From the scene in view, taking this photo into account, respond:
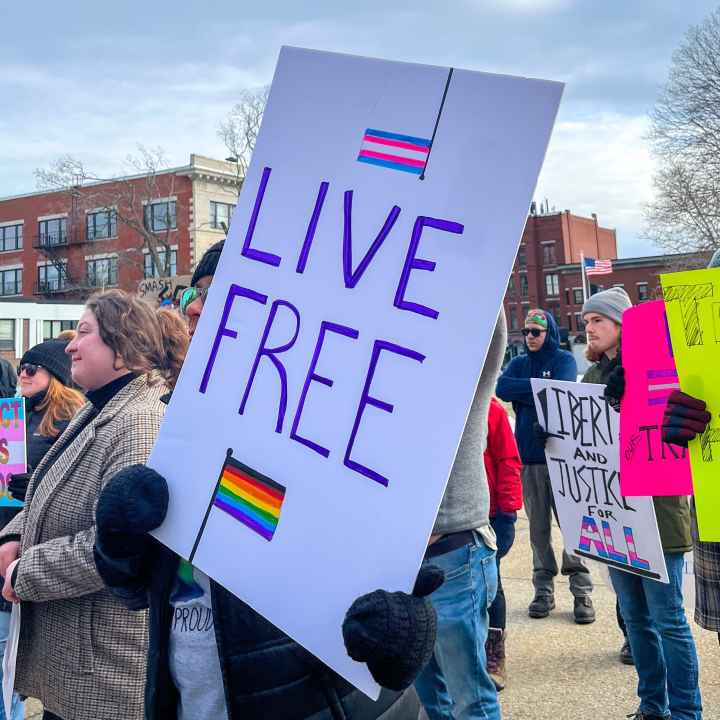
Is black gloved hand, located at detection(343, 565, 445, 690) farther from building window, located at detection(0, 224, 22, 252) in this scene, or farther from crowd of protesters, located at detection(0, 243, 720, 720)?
building window, located at detection(0, 224, 22, 252)

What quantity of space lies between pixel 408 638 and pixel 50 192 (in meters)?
58.4

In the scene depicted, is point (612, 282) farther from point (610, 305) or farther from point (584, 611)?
point (610, 305)

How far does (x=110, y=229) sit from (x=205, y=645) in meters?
51.9

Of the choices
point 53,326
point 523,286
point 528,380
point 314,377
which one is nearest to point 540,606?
point 528,380

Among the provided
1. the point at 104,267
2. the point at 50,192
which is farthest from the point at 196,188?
the point at 50,192

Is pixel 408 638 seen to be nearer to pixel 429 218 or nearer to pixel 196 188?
pixel 429 218

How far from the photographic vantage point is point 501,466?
167 inches

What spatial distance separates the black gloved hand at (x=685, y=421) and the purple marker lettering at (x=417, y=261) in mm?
977

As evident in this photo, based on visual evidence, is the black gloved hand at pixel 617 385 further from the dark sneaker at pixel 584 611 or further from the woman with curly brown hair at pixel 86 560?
the dark sneaker at pixel 584 611

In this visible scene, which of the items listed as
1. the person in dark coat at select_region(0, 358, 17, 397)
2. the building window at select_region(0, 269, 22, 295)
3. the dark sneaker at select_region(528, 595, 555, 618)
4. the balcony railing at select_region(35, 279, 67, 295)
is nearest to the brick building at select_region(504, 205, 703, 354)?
the balcony railing at select_region(35, 279, 67, 295)

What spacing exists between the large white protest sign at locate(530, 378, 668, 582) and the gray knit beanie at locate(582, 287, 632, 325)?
0.36 meters

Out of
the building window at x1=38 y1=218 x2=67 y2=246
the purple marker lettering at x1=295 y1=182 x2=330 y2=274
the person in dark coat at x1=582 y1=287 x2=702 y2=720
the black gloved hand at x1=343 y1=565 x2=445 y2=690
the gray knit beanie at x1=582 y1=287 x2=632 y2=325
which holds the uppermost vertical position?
the building window at x1=38 y1=218 x2=67 y2=246

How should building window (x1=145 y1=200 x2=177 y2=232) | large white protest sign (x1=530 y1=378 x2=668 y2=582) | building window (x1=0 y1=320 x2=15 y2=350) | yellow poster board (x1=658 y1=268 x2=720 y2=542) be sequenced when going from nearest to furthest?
1. yellow poster board (x1=658 y1=268 x2=720 y2=542)
2. large white protest sign (x1=530 y1=378 x2=668 y2=582)
3. building window (x1=0 y1=320 x2=15 y2=350)
4. building window (x1=145 y1=200 x2=177 y2=232)

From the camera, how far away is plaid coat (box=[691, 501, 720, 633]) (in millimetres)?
2508
